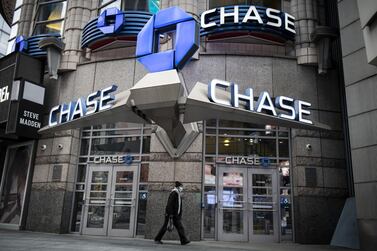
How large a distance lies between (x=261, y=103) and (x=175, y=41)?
3.25 metres

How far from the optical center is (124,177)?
14.6m

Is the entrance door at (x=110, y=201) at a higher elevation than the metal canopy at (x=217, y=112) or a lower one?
lower

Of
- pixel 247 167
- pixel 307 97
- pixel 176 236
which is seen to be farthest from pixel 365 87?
pixel 176 236

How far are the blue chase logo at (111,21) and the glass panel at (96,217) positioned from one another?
23.2 ft

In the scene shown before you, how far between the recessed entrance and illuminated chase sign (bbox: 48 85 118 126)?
4918 mm

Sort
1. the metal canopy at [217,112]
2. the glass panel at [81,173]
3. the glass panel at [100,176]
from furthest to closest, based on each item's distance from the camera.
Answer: the glass panel at [81,173]
the glass panel at [100,176]
the metal canopy at [217,112]

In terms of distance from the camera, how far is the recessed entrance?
13297mm

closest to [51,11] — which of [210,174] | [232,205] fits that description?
[210,174]

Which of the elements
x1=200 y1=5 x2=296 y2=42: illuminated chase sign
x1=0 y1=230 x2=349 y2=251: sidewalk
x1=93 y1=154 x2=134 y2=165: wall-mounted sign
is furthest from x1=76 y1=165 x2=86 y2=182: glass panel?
x1=200 y1=5 x2=296 y2=42: illuminated chase sign

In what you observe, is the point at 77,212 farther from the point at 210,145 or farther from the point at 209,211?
the point at 210,145

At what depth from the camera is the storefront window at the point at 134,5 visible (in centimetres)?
1579

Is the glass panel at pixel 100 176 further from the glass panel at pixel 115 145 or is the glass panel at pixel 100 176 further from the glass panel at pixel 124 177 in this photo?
the glass panel at pixel 115 145

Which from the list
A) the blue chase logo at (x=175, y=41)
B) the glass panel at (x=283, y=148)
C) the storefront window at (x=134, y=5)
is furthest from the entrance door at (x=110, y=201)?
the storefront window at (x=134, y=5)

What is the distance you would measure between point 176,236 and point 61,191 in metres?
5.26
